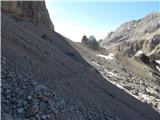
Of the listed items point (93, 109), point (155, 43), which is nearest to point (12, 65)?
point (93, 109)

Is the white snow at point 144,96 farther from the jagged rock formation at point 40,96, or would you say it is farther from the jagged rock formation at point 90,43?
the jagged rock formation at point 90,43

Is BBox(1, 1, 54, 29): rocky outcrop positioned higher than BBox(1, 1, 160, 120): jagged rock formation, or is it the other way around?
BBox(1, 1, 54, 29): rocky outcrop

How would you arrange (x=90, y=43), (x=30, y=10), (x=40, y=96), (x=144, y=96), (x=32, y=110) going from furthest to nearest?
(x=90, y=43)
(x=30, y=10)
(x=144, y=96)
(x=40, y=96)
(x=32, y=110)

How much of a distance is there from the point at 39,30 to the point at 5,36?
2472 cm

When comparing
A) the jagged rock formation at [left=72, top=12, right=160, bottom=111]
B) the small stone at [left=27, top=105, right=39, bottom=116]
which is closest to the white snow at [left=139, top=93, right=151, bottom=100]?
the jagged rock formation at [left=72, top=12, right=160, bottom=111]

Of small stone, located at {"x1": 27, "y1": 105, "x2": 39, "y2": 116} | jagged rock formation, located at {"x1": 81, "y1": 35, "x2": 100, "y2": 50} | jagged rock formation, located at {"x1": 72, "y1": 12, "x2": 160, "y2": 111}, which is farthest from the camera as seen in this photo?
jagged rock formation, located at {"x1": 81, "y1": 35, "x2": 100, "y2": 50}

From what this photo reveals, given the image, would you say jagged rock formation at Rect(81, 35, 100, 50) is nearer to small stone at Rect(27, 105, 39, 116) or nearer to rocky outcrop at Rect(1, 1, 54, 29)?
rocky outcrop at Rect(1, 1, 54, 29)

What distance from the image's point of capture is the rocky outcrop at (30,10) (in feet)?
142

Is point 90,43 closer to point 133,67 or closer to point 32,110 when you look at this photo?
point 133,67

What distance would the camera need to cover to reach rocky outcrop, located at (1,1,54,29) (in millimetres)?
43256

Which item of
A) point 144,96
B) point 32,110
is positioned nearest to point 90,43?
point 144,96

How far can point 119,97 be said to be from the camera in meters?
28.7

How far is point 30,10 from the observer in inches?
2025

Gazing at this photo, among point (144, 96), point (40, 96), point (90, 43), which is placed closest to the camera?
point (40, 96)
